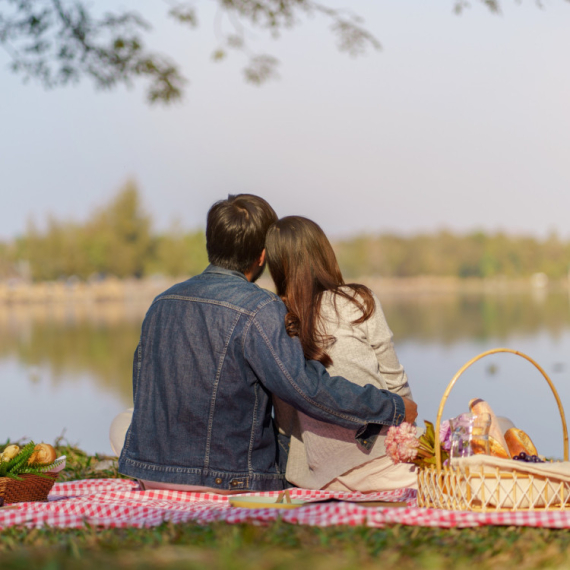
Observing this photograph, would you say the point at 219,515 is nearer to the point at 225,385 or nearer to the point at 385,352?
the point at 225,385

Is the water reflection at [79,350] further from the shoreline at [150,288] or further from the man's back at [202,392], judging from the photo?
the shoreline at [150,288]

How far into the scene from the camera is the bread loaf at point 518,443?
2.48 meters

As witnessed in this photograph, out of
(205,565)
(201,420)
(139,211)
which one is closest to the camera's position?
(205,565)

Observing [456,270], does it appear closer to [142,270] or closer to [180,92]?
[142,270]

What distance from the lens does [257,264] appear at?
8.79 feet

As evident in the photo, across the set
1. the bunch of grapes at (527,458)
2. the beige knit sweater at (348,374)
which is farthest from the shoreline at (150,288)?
the bunch of grapes at (527,458)

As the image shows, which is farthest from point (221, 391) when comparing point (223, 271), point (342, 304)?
point (342, 304)

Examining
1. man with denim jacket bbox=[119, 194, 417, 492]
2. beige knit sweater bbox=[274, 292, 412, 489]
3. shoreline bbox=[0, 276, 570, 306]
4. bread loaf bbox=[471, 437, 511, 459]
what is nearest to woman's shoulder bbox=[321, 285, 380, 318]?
beige knit sweater bbox=[274, 292, 412, 489]

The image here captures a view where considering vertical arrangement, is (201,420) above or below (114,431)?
above

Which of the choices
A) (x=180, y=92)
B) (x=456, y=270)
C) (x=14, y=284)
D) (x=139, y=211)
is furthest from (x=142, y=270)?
(x=180, y=92)

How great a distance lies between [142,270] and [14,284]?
9363 millimetres

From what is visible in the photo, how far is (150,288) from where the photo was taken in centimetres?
5594

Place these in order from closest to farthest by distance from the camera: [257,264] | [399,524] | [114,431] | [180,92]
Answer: [399,524] → [257,264] → [114,431] → [180,92]

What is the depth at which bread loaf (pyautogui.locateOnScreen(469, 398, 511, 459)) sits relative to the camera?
2.32m
